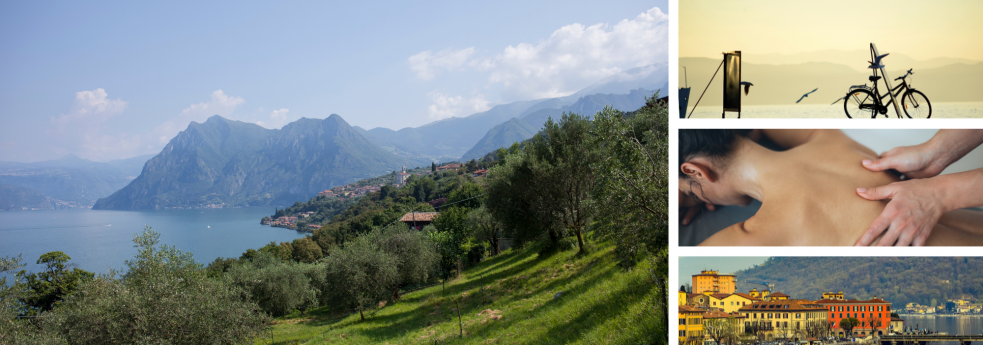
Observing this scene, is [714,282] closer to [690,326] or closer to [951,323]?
[690,326]

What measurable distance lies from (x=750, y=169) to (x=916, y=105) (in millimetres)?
1063

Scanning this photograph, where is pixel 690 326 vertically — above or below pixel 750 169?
below

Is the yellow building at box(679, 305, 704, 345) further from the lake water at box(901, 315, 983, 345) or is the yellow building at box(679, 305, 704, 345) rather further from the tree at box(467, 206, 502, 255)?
the tree at box(467, 206, 502, 255)

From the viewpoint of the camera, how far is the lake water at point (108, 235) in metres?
80.9

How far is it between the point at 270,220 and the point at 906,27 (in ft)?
607

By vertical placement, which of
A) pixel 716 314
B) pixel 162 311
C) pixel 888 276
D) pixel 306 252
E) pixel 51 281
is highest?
pixel 888 276

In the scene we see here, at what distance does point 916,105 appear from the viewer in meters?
2.37

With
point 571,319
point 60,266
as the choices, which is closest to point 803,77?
point 571,319

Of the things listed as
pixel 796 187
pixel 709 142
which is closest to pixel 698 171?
pixel 709 142

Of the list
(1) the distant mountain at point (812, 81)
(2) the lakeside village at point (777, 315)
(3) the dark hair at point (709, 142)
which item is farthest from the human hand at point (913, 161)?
(2) the lakeside village at point (777, 315)

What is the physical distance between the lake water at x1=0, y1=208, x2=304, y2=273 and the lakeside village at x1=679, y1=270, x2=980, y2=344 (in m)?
87.1

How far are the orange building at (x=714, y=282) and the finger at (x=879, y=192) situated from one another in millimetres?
912

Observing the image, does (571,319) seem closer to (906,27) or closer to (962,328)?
(962,328)

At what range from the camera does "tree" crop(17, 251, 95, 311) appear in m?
33.5
